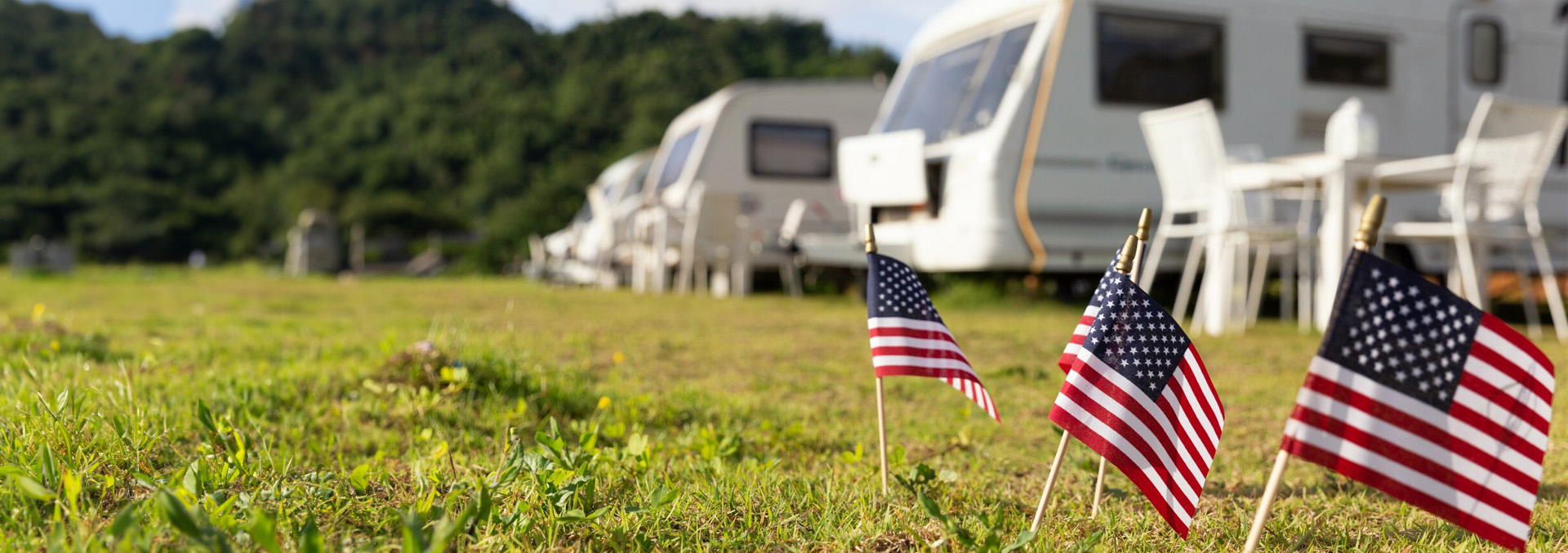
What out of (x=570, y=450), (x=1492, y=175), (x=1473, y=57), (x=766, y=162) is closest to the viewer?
(x=570, y=450)

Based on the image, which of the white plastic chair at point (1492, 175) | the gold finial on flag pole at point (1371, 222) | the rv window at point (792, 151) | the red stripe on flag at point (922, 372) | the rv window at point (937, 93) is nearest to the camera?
the gold finial on flag pole at point (1371, 222)

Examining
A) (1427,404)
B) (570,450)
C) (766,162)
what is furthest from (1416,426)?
(766,162)

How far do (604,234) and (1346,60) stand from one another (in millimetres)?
7756

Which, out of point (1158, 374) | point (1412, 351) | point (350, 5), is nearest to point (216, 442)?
point (1158, 374)

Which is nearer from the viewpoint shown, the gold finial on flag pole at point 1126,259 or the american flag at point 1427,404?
the american flag at point 1427,404

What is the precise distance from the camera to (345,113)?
130 feet

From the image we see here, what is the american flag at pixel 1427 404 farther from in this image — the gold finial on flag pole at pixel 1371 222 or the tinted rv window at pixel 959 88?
the tinted rv window at pixel 959 88

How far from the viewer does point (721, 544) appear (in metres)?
1.77

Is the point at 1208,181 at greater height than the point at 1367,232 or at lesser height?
greater

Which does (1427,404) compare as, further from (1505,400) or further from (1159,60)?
(1159,60)

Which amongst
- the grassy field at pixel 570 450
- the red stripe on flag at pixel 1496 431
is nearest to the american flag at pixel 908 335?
the grassy field at pixel 570 450

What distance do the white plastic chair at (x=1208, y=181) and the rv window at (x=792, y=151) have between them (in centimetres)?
487

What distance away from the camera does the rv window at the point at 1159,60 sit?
6.76 meters

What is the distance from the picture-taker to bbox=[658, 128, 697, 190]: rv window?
35.8 feet
